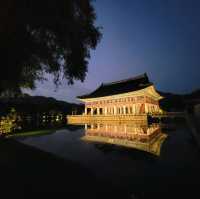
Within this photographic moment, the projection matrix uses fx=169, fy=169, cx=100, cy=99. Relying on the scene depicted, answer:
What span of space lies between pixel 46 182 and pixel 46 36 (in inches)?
204

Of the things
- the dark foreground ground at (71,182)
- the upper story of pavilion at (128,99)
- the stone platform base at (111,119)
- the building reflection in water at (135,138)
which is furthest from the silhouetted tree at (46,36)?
the upper story of pavilion at (128,99)

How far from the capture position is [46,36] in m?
6.48

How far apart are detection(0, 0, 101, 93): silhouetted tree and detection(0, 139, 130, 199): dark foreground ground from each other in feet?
11.3

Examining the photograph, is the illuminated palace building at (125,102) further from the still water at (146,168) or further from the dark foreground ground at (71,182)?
the dark foreground ground at (71,182)

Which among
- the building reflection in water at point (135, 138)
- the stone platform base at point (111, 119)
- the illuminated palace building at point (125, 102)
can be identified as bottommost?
the building reflection in water at point (135, 138)

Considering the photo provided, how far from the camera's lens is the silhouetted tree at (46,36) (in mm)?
5309

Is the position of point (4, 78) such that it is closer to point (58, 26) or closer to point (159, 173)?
point (58, 26)

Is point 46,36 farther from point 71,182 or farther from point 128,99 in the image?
point 128,99

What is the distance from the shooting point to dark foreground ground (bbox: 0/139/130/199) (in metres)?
3.05

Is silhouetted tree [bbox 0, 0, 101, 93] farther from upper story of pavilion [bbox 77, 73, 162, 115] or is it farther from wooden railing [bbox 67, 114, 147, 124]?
upper story of pavilion [bbox 77, 73, 162, 115]

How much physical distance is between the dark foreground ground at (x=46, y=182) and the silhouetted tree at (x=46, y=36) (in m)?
3.46

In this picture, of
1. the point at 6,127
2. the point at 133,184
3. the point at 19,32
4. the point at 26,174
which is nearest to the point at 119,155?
the point at 133,184

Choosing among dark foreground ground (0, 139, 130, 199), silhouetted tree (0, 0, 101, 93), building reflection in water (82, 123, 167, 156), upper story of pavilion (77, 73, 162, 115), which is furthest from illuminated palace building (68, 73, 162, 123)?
dark foreground ground (0, 139, 130, 199)

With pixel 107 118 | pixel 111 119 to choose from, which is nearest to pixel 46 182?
pixel 111 119
